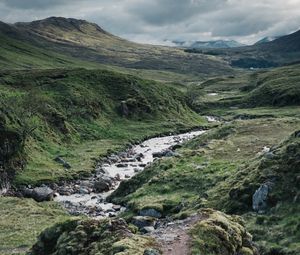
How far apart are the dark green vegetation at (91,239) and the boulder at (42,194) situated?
35837mm

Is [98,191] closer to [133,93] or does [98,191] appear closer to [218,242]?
[218,242]

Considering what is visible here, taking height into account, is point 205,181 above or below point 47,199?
above

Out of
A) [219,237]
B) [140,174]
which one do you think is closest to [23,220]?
[140,174]

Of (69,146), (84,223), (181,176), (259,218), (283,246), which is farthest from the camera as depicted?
(69,146)

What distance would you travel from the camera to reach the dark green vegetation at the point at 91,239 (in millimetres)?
23672

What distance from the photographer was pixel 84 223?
28047mm

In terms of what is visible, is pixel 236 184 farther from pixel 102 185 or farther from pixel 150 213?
pixel 102 185

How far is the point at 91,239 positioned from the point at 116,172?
2202 inches

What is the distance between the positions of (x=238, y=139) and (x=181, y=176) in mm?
27208

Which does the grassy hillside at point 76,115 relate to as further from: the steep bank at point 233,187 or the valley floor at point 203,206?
the steep bank at point 233,187

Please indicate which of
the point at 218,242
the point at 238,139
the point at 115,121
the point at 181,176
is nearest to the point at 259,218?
the point at 218,242

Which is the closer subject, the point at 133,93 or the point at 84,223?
the point at 84,223

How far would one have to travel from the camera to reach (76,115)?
12131cm

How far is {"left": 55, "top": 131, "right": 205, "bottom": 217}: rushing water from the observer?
195 feet
